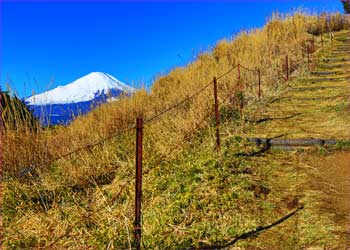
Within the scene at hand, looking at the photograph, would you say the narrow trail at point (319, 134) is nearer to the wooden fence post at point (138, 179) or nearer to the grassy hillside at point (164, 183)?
the grassy hillside at point (164, 183)

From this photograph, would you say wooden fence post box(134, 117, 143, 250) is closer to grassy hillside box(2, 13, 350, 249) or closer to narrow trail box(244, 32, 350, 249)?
grassy hillside box(2, 13, 350, 249)

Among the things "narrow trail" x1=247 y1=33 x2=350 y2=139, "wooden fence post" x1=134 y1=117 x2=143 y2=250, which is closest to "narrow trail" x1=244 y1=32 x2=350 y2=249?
"narrow trail" x1=247 y1=33 x2=350 y2=139

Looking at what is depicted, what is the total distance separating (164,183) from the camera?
15.1 ft


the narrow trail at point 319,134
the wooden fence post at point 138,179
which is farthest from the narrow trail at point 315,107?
the wooden fence post at point 138,179

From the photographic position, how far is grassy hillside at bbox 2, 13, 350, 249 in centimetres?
357

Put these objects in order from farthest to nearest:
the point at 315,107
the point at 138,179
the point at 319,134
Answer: the point at 315,107 < the point at 319,134 < the point at 138,179

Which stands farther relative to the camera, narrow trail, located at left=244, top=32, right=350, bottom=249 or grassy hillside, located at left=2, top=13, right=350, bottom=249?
narrow trail, located at left=244, top=32, right=350, bottom=249

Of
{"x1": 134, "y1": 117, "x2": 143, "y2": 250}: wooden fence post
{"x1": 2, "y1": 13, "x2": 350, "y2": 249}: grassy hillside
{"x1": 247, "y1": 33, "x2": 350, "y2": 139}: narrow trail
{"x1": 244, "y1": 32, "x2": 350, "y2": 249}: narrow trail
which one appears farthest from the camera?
{"x1": 247, "y1": 33, "x2": 350, "y2": 139}: narrow trail

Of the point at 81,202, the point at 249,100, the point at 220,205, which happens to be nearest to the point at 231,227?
the point at 220,205

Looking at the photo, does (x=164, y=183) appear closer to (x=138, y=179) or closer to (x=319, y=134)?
(x=138, y=179)

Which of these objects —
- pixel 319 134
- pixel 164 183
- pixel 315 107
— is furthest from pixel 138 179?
pixel 315 107

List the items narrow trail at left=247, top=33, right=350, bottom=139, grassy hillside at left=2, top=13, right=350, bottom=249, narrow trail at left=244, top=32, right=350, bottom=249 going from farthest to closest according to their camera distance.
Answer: narrow trail at left=247, top=33, right=350, bottom=139 < narrow trail at left=244, top=32, right=350, bottom=249 < grassy hillside at left=2, top=13, right=350, bottom=249

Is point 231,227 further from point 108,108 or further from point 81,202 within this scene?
point 108,108

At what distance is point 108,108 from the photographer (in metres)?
7.59
